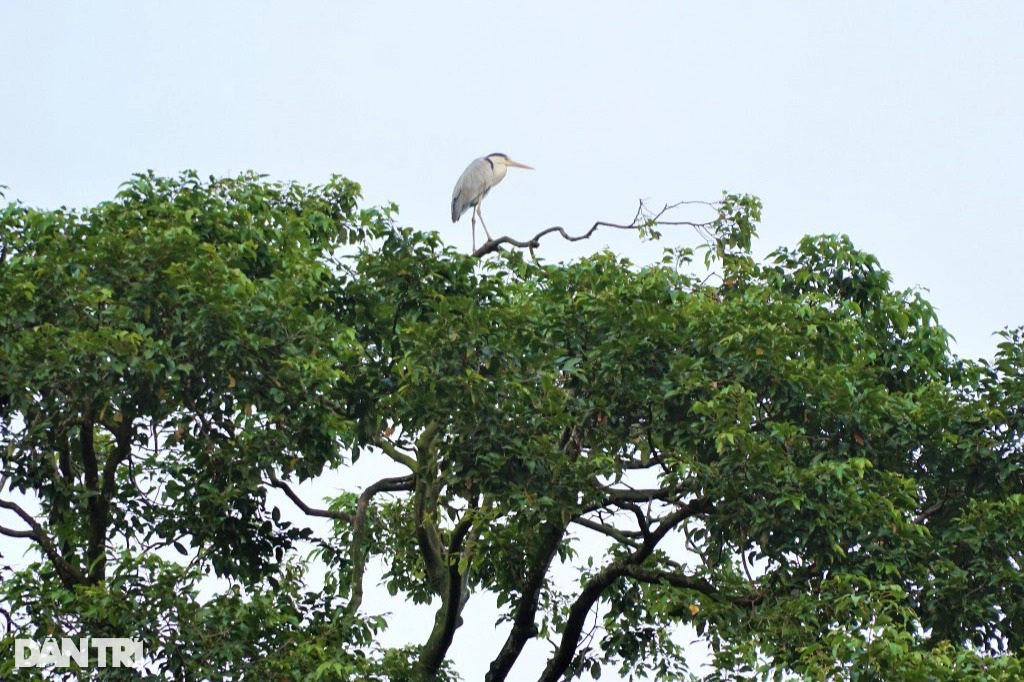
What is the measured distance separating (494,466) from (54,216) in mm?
4469

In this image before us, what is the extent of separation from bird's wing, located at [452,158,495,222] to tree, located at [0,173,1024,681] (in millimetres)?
5095

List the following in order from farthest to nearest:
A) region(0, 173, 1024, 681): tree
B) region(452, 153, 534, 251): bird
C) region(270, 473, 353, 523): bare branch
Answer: region(452, 153, 534, 251): bird
region(270, 473, 353, 523): bare branch
region(0, 173, 1024, 681): tree

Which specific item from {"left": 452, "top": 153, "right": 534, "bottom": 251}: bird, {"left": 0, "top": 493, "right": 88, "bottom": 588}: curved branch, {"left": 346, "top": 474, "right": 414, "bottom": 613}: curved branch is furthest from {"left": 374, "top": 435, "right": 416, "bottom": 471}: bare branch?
{"left": 452, "top": 153, "right": 534, "bottom": 251}: bird

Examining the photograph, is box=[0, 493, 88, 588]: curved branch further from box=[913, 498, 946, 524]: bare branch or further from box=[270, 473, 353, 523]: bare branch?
box=[913, 498, 946, 524]: bare branch

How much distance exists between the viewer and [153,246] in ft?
39.1

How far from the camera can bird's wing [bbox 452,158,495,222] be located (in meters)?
18.6

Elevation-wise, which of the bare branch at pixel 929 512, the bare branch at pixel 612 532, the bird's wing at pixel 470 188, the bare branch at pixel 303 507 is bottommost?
the bare branch at pixel 929 512

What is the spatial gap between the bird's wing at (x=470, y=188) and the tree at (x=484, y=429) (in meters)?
5.10

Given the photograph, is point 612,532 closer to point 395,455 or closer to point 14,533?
point 395,455

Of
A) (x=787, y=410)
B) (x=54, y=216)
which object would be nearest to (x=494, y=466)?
Answer: (x=787, y=410)

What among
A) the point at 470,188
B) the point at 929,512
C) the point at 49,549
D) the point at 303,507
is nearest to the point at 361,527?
the point at 303,507

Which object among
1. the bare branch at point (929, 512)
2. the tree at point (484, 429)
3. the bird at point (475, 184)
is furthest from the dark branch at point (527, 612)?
the bird at point (475, 184)

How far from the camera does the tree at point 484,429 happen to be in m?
10.9

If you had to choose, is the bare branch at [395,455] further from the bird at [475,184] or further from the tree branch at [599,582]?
the bird at [475,184]
